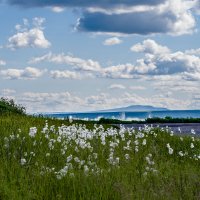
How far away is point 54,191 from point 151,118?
2532 cm

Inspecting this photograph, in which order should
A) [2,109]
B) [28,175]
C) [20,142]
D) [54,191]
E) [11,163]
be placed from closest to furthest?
[54,191] → [28,175] → [11,163] → [20,142] → [2,109]

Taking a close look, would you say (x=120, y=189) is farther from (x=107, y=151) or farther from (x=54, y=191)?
(x=107, y=151)

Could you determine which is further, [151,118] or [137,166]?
[151,118]

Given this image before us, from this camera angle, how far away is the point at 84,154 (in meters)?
13.8

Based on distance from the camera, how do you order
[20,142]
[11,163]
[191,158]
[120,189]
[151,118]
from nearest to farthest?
[120,189] → [11,163] → [20,142] → [191,158] → [151,118]

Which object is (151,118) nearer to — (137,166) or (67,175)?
(137,166)

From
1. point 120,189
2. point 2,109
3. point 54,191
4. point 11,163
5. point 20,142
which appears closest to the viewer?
point 120,189

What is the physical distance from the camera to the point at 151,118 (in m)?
34.7

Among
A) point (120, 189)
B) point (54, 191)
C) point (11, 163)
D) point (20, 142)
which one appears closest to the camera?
point (120, 189)

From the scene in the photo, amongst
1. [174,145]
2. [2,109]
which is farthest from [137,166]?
[2,109]

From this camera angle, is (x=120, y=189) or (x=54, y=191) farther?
(x=54, y=191)

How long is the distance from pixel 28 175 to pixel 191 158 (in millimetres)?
7671

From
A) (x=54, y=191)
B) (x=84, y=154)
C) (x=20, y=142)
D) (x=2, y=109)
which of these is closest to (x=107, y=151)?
(x=84, y=154)

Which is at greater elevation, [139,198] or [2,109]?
[2,109]
